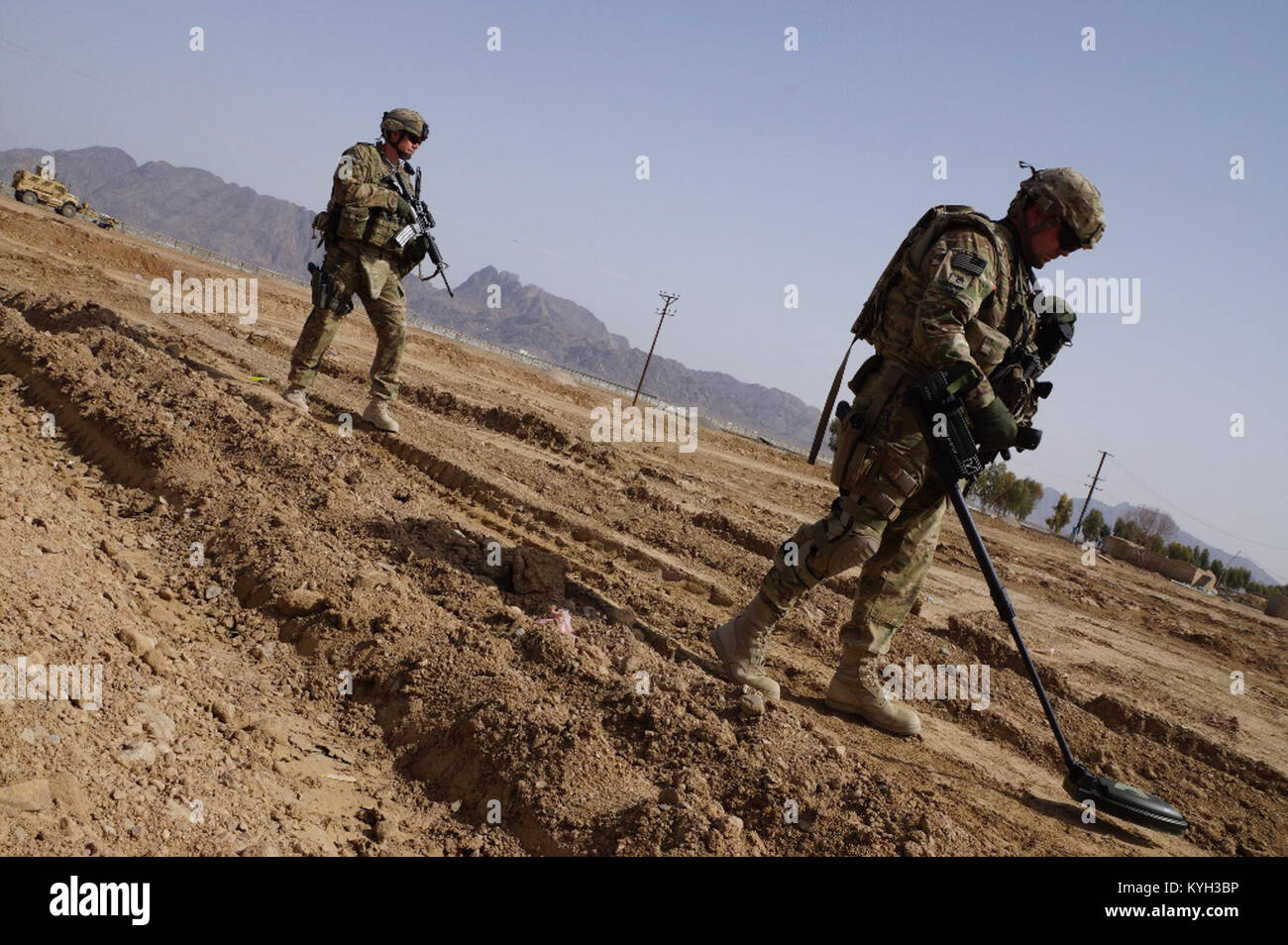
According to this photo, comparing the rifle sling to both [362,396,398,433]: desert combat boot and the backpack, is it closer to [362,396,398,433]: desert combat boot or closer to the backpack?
the backpack

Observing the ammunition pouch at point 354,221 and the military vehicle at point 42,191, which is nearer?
the ammunition pouch at point 354,221

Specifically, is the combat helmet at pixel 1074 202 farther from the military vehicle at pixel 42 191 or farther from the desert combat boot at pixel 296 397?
the military vehicle at pixel 42 191

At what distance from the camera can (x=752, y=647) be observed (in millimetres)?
4281

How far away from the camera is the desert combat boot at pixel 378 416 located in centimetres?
748

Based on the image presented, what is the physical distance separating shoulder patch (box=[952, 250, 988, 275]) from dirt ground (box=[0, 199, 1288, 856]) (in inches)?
81.7

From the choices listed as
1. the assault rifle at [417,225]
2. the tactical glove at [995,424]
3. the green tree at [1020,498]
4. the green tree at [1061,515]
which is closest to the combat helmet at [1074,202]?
the tactical glove at [995,424]

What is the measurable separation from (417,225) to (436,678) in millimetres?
5008

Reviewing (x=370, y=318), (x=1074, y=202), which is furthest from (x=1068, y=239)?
(x=370, y=318)

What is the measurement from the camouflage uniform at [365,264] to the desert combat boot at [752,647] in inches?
166

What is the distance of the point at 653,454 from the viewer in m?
13.2

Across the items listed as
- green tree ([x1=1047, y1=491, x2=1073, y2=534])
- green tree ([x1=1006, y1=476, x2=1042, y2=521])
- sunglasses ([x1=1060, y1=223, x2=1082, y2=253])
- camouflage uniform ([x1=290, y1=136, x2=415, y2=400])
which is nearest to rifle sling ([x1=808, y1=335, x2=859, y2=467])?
sunglasses ([x1=1060, y1=223, x2=1082, y2=253])
